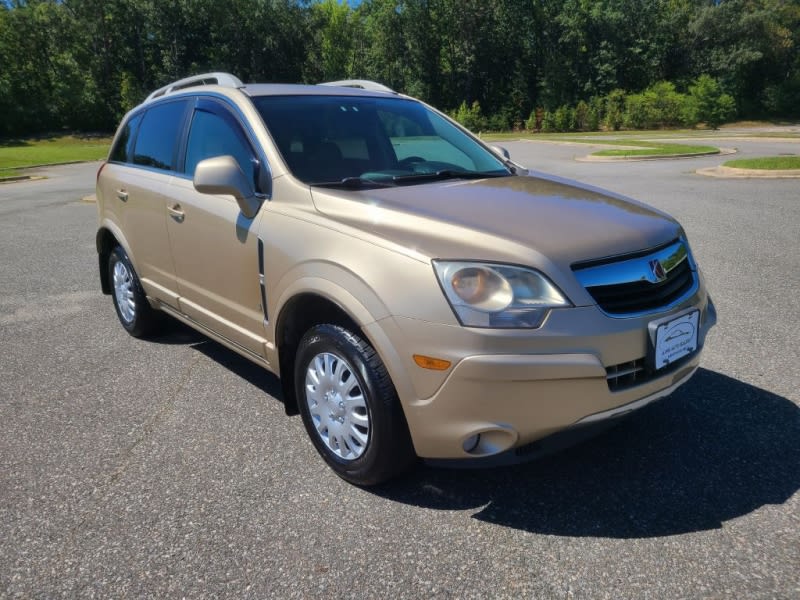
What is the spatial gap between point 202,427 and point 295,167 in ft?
5.09

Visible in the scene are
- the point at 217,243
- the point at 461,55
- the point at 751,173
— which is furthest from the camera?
the point at 461,55

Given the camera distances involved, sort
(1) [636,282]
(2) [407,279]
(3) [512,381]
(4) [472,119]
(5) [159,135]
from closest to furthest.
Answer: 1. (3) [512,381]
2. (2) [407,279]
3. (1) [636,282]
4. (5) [159,135]
5. (4) [472,119]

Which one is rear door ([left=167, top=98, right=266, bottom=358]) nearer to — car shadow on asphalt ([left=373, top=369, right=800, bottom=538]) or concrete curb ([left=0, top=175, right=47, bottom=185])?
car shadow on asphalt ([left=373, top=369, right=800, bottom=538])

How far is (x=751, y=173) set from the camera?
1335cm

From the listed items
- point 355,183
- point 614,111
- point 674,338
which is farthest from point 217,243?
point 614,111

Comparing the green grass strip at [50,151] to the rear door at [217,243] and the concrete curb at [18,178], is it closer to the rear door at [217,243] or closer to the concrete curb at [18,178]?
the concrete curb at [18,178]

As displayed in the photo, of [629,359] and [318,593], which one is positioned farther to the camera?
[629,359]

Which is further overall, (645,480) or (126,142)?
(126,142)

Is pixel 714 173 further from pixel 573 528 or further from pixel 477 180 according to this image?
pixel 573 528

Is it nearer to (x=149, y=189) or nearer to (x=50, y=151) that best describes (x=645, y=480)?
(x=149, y=189)

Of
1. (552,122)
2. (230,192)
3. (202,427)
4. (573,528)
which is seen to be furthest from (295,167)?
(552,122)

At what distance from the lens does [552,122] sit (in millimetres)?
45156

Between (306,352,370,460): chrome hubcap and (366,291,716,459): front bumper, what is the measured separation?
0.31 metres

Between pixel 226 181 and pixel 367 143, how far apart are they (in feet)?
3.19
